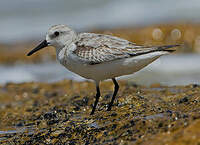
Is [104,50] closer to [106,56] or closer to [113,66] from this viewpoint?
[106,56]

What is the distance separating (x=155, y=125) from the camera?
4961 millimetres

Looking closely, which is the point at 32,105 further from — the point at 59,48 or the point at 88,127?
the point at 88,127

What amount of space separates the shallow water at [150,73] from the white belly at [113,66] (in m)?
6.11

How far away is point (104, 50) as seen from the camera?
249 inches

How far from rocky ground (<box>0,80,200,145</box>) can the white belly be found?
0.65 meters

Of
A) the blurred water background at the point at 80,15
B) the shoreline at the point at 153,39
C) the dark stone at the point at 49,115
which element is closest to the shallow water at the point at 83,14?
the blurred water background at the point at 80,15

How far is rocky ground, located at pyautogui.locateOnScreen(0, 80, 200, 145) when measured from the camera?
472 centimetres

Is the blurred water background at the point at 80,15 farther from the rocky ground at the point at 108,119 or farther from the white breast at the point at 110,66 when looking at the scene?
the white breast at the point at 110,66

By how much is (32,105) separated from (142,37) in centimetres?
962

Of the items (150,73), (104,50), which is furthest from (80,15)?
(104,50)

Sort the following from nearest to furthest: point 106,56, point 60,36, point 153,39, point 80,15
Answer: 1. point 106,56
2. point 60,36
3. point 153,39
4. point 80,15

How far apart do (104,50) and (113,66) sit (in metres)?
0.31

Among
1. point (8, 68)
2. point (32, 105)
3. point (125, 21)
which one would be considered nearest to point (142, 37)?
point (125, 21)

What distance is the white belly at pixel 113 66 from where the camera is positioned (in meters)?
6.19
